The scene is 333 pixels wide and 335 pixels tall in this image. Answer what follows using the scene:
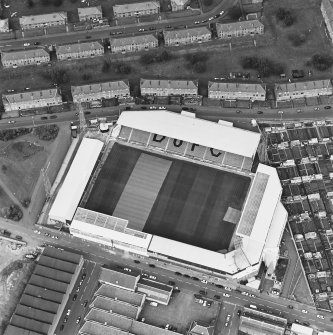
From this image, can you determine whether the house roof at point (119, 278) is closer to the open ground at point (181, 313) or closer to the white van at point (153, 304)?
the white van at point (153, 304)

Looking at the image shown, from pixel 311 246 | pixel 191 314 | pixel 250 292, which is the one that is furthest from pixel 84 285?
pixel 311 246

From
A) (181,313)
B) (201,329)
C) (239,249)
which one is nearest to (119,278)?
(181,313)

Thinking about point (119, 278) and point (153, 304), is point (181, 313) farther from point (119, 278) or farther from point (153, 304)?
point (119, 278)

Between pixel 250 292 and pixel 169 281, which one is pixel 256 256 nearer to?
pixel 250 292

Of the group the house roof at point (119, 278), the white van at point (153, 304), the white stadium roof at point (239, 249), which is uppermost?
the white stadium roof at point (239, 249)

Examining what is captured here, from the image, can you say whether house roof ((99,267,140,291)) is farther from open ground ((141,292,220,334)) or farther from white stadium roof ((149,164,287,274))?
white stadium roof ((149,164,287,274))

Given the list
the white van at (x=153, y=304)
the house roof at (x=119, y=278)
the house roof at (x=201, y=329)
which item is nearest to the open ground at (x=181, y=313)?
the white van at (x=153, y=304)

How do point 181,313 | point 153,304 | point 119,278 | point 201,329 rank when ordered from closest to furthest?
point 201,329, point 181,313, point 153,304, point 119,278

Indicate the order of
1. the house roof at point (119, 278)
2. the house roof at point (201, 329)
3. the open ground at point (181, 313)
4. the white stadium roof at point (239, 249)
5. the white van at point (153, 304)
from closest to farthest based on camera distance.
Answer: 1. the house roof at point (201, 329)
2. the open ground at point (181, 313)
3. the white stadium roof at point (239, 249)
4. the white van at point (153, 304)
5. the house roof at point (119, 278)
